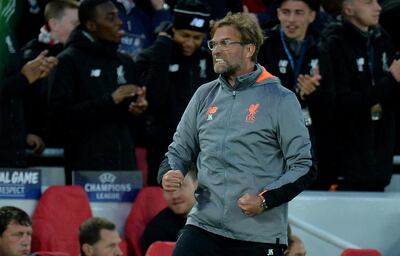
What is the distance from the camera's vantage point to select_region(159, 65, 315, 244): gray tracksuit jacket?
5.45 meters

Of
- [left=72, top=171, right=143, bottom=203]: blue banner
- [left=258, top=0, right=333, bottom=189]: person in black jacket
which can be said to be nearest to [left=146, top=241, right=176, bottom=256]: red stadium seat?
[left=72, top=171, right=143, bottom=203]: blue banner

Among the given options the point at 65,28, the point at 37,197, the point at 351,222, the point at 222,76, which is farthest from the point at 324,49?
the point at 222,76

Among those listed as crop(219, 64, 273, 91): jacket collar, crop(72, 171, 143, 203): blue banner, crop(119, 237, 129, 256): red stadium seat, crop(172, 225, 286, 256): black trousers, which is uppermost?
crop(219, 64, 273, 91): jacket collar

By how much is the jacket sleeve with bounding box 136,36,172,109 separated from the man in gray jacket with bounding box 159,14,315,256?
3048mm

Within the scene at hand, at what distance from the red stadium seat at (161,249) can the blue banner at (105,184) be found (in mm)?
1024

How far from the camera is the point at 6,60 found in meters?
8.11

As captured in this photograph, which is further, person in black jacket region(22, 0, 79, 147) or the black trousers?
person in black jacket region(22, 0, 79, 147)

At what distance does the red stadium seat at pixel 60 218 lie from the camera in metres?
7.65

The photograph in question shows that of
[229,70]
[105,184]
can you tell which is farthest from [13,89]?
[229,70]

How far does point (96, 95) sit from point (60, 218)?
1.07 metres

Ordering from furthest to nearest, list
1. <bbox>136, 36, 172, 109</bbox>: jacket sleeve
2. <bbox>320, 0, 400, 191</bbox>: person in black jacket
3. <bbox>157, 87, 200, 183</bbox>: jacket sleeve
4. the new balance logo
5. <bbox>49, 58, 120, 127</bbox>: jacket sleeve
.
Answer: <bbox>320, 0, 400, 191</bbox>: person in black jacket < <bbox>136, 36, 172, 109</bbox>: jacket sleeve < the new balance logo < <bbox>49, 58, 120, 127</bbox>: jacket sleeve < <bbox>157, 87, 200, 183</bbox>: jacket sleeve

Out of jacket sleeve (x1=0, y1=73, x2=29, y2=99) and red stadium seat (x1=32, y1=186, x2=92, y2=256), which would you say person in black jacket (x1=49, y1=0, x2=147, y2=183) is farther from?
red stadium seat (x1=32, y1=186, x2=92, y2=256)

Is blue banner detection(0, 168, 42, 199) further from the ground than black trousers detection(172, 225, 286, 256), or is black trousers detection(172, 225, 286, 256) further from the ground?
black trousers detection(172, 225, 286, 256)

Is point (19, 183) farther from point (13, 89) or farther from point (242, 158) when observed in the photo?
point (242, 158)
